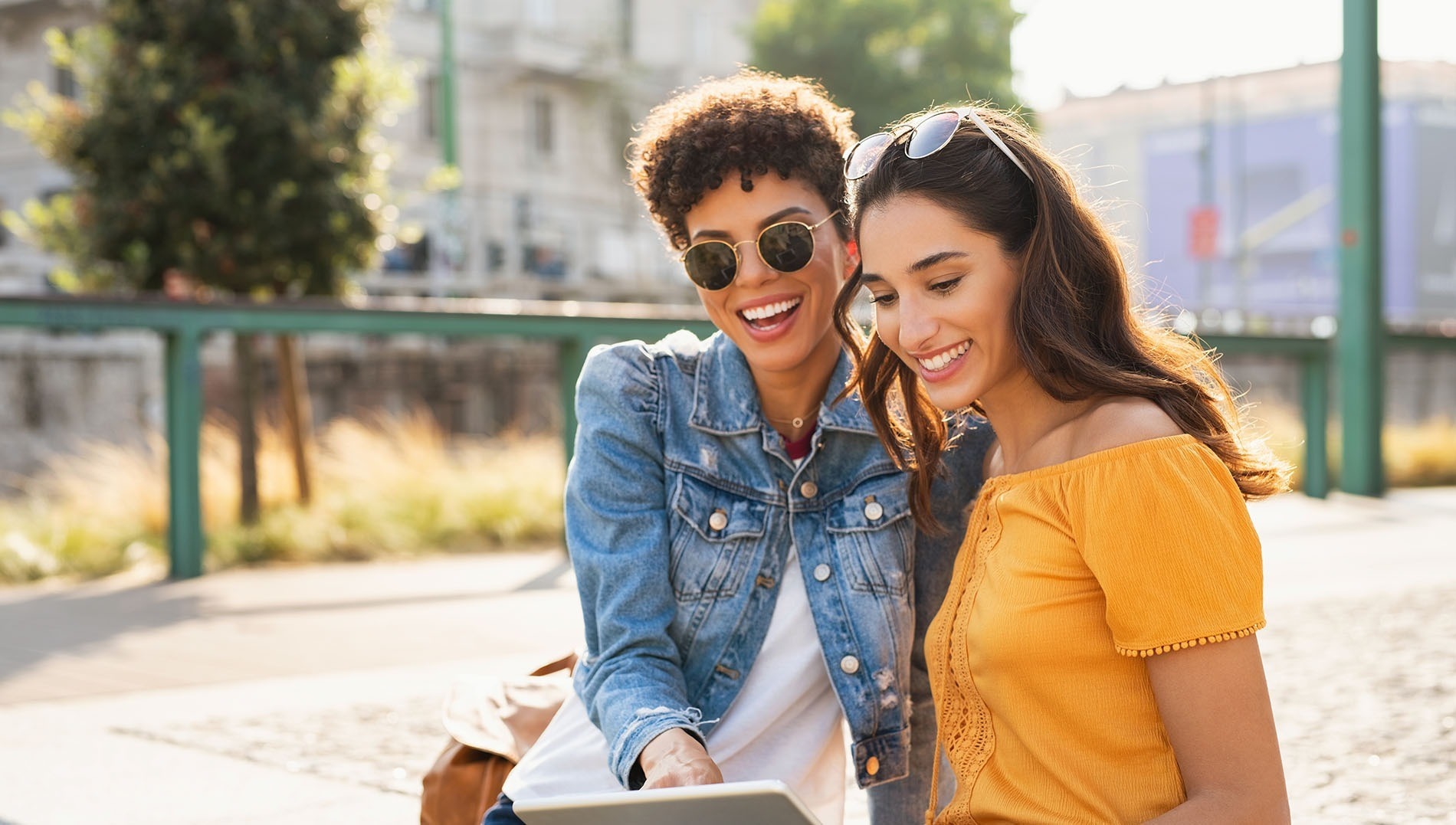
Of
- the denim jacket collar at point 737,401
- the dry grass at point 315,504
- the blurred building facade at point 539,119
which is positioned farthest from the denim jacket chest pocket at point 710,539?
the blurred building facade at point 539,119

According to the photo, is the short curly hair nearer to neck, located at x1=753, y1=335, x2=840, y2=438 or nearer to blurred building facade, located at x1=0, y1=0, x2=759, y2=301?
neck, located at x1=753, y1=335, x2=840, y2=438

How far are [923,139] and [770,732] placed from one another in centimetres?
92

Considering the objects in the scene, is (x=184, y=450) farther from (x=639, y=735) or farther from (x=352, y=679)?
(x=639, y=735)

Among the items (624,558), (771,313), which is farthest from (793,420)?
(624,558)

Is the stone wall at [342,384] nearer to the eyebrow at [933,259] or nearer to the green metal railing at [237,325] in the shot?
the green metal railing at [237,325]

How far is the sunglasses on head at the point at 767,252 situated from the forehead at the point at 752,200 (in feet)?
0.09

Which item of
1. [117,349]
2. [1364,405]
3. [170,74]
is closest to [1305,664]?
[1364,405]

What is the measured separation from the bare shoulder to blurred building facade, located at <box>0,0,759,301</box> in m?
25.0

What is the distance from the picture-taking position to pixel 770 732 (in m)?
2.16

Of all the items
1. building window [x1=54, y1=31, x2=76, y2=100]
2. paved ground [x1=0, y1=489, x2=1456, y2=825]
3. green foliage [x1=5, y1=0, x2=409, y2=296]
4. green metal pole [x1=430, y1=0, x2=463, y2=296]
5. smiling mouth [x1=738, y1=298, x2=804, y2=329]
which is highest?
building window [x1=54, y1=31, x2=76, y2=100]

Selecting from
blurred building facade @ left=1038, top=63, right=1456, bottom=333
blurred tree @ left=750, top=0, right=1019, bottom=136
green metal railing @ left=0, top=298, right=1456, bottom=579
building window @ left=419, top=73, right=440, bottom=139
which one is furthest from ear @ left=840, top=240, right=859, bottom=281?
blurred building facade @ left=1038, top=63, right=1456, bottom=333

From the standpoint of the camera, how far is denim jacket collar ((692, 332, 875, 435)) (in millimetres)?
2240

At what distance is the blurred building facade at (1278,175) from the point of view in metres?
48.4

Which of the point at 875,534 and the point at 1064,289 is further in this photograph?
the point at 875,534
